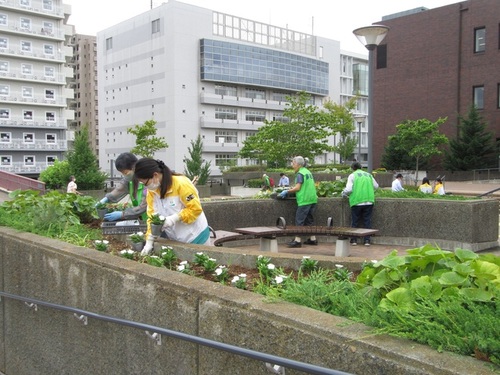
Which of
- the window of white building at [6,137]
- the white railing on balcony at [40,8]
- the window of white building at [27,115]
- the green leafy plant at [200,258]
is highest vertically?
the white railing on balcony at [40,8]

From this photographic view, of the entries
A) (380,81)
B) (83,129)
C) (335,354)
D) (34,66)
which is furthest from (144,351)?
(34,66)

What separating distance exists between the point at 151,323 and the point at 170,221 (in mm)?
1461

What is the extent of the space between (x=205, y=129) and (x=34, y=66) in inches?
1027

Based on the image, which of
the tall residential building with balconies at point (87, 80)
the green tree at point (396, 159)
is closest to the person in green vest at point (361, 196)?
the green tree at point (396, 159)

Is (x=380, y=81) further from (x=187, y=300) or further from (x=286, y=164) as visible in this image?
(x=187, y=300)

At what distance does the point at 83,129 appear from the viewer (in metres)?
32.8

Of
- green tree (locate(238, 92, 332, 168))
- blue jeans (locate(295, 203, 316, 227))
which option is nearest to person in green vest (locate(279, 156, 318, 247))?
blue jeans (locate(295, 203, 316, 227))

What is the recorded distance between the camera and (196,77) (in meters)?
81.2

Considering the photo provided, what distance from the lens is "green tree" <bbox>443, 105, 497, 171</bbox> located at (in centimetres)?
4066

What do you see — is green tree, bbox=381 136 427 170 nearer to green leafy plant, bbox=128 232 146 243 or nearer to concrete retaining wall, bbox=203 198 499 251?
concrete retaining wall, bbox=203 198 499 251

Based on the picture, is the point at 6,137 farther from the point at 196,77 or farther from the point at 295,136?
the point at 295,136

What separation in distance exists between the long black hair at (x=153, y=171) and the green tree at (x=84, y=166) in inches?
1064

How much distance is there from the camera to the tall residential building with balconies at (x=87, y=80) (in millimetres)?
113562

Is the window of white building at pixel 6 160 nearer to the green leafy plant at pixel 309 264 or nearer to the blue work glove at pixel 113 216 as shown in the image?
the blue work glove at pixel 113 216
